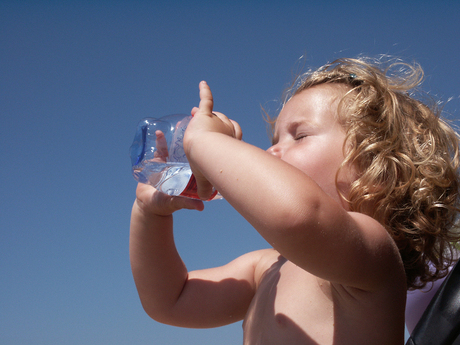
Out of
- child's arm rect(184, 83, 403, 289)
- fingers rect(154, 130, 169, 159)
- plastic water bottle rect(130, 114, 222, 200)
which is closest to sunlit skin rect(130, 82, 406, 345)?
child's arm rect(184, 83, 403, 289)

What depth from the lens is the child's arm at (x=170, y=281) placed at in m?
2.42

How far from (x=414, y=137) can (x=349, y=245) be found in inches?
52.1

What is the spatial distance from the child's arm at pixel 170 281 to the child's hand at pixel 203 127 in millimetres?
694

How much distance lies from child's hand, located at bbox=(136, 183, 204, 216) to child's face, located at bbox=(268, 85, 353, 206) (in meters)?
0.56

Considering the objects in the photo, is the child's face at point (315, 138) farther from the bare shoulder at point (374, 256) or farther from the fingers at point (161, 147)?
the fingers at point (161, 147)

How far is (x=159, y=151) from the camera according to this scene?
8.97 feet

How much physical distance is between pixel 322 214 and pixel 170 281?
1.65 metres

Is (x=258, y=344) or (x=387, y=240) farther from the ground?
(x=387, y=240)

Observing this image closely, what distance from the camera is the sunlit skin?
1130 mm

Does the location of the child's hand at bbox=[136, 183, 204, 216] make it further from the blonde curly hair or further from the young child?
the blonde curly hair

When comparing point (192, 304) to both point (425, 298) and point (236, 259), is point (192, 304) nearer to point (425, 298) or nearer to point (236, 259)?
point (236, 259)

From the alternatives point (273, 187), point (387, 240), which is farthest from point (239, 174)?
point (387, 240)

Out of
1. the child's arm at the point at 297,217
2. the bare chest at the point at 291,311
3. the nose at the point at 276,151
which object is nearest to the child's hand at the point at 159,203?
the nose at the point at 276,151

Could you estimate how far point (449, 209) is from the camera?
7.06ft
